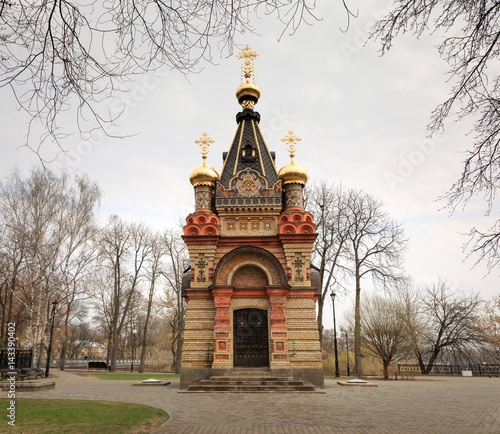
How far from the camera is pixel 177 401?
34.5 feet

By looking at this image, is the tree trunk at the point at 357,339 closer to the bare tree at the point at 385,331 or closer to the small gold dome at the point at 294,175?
the bare tree at the point at 385,331

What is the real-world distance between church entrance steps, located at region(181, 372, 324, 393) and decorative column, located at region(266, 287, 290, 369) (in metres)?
0.60

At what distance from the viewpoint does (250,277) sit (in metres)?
15.9

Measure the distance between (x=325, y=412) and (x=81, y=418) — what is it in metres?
5.26

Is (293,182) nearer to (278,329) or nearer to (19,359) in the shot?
(278,329)

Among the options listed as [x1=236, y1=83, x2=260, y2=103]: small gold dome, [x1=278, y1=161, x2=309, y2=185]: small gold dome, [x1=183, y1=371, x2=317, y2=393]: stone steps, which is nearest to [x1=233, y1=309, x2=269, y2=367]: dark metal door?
[x1=183, y1=371, x2=317, y2=393]: stone steps

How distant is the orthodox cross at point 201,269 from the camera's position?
623 inches

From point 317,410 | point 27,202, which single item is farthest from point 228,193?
point 27,202

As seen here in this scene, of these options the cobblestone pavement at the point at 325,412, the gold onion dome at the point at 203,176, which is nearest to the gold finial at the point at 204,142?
the gold onion dome at the point at 203,176

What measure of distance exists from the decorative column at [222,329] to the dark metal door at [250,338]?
0.60m

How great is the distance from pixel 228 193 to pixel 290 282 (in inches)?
190

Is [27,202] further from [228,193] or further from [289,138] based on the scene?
[289,138]

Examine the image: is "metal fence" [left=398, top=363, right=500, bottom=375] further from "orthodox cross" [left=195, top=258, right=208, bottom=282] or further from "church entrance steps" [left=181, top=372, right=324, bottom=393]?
"orthodox cross" [left=195, top=258, right=208, bottom=282]

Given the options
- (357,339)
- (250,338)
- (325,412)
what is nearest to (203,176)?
(250,338)
